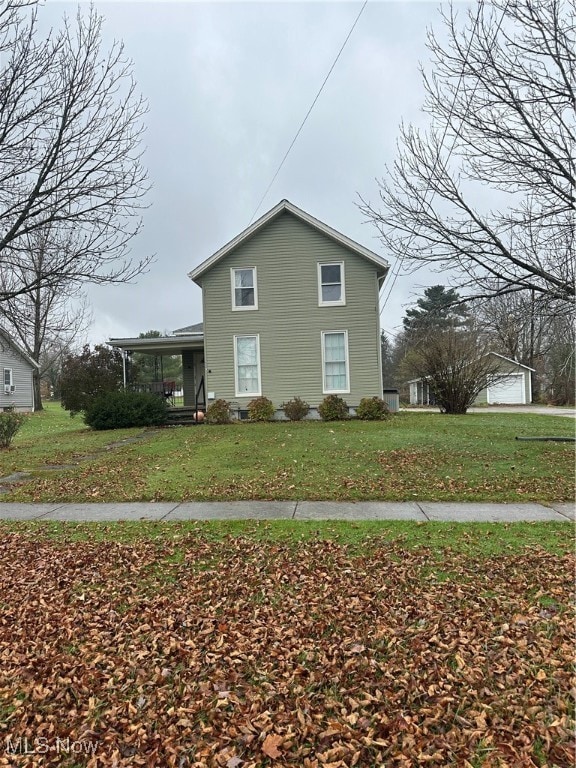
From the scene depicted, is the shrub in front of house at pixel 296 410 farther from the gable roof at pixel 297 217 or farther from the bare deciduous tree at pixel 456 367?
the bare deciduous tree at pixel 456 367

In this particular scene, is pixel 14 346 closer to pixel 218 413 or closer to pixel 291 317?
pixel 218 413

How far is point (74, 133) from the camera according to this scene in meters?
6.99

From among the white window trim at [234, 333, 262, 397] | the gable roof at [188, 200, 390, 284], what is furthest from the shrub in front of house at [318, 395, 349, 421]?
the gable roof at [188, 200, 390, 284]

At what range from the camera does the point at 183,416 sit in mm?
17938

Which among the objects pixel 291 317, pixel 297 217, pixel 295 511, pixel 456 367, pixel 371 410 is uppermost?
pixel 297 217

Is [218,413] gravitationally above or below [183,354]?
below

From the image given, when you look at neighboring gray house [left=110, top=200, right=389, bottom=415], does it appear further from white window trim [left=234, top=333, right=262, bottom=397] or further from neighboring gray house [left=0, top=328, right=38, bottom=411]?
neighboring gray house [left=0, top=328, right=38, bottom=411]

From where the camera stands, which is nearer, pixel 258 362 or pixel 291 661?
pixel 291 661

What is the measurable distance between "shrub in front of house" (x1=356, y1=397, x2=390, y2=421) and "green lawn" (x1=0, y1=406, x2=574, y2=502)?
1.97 metres

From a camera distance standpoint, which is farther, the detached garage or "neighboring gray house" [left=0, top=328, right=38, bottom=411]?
the detached garage

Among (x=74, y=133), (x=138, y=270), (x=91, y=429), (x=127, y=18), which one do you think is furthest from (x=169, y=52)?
(x=91, y=429)

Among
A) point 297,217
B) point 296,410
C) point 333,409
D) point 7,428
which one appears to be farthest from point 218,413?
point 297,217

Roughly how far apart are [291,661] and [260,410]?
13.6 m

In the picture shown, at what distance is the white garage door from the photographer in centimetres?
3528
